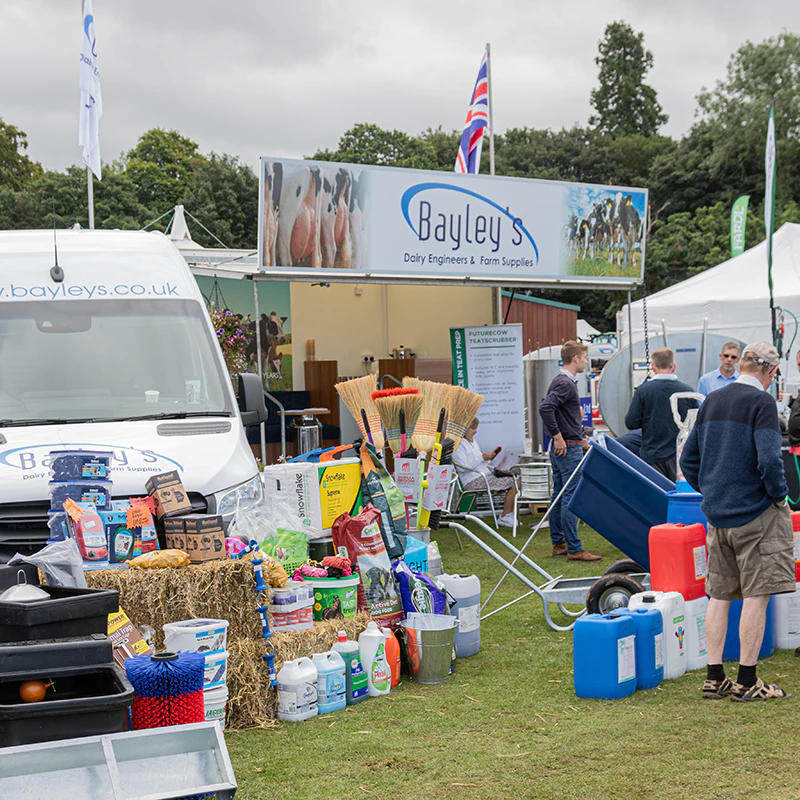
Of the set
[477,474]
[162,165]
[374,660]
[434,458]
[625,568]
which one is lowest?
[374,660]

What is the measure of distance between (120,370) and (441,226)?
553 cm

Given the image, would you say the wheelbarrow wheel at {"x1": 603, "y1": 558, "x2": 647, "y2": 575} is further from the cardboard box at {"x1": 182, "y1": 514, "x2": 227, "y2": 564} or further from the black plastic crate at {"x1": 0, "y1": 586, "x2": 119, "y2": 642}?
the black plastic crate at {"x1": 0, "y1": 586, "x2": 119, "y2": 642}

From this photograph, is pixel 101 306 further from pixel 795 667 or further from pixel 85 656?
pixel 795 667

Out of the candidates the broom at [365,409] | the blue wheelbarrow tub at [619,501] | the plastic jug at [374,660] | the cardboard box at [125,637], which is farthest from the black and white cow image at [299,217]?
the cardboard box at [125,637]

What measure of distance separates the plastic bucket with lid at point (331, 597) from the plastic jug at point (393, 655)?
25 centimetres

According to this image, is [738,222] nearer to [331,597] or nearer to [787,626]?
[787,626]

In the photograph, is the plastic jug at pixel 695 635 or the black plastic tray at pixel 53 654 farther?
the plastic jug at pixel 695 635

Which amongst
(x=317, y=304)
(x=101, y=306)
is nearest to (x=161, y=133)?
(x=317, y=304)

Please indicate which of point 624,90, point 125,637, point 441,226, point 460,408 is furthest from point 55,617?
point 624,90

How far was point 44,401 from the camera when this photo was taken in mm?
5949

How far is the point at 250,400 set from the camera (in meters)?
6.34

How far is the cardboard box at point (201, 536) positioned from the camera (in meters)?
4.88

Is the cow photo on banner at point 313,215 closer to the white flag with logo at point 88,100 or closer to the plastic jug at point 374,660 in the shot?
the white flag with logo at point 88,100

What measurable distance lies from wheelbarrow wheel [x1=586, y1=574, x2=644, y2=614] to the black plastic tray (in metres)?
3.80
